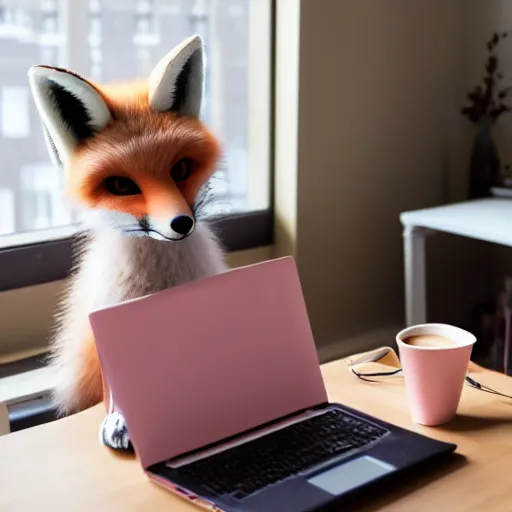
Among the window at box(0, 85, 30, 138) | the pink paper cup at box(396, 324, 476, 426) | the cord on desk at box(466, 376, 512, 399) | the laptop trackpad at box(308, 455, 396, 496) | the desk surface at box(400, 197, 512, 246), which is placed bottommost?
the cord on desk at box(466, 376, 512, 399)

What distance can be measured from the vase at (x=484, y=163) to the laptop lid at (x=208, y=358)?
120 cm

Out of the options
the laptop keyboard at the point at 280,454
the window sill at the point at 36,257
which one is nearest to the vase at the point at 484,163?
the window sill at the point at 36,257

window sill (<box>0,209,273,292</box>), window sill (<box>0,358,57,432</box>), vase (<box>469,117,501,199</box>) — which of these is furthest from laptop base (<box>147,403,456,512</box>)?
vase (<box>469,117,501,199</box>)

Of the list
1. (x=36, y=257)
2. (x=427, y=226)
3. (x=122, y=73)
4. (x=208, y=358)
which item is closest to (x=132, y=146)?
(x=208, y=358)

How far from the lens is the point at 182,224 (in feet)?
2.86

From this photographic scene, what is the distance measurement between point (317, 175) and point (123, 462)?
1116 mm

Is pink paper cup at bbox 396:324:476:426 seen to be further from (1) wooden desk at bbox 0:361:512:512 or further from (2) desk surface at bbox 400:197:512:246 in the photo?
(2) desk surface at bbox 400:197:512:246

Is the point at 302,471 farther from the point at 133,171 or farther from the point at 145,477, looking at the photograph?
the point at 133,171

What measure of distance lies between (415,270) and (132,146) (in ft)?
3.51

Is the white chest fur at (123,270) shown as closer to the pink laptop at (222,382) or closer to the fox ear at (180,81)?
the pink laptop at (222,382)

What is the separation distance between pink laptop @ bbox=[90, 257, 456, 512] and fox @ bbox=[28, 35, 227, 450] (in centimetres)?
6

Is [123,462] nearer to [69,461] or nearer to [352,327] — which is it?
[69,461]

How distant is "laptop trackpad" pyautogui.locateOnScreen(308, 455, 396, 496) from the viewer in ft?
2.66

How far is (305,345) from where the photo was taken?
1.01 meters
